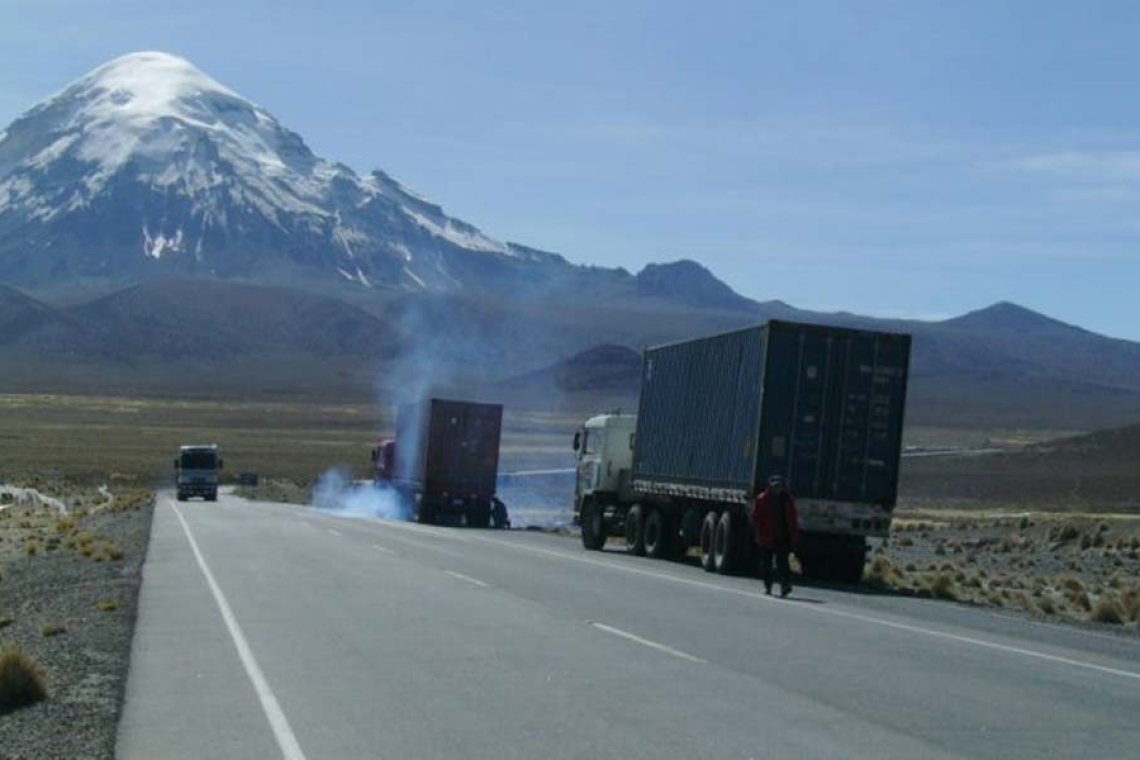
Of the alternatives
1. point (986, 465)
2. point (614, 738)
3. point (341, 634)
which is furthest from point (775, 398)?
point (986, 465)

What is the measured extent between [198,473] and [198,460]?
1.87 feet

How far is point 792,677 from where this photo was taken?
593 inches

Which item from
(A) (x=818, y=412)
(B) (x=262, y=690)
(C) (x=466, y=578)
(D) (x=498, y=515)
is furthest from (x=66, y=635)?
(D) (x=498, y=515)

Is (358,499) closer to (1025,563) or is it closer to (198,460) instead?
(198,460)

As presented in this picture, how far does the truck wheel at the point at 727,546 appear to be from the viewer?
100 feet

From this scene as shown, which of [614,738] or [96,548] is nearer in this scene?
Answer: [614,738]

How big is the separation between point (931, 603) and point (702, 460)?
7171 mm

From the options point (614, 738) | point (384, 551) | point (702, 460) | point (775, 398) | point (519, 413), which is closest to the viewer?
point (614, 738)

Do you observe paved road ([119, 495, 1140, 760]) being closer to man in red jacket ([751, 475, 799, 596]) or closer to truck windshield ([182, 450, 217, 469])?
man in red jacket ([751, 475, 799, 596])

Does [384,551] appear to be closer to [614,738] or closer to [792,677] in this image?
[792,677]

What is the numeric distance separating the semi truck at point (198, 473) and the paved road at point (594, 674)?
4436 cm

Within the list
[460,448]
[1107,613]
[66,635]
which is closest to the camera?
[66,635]

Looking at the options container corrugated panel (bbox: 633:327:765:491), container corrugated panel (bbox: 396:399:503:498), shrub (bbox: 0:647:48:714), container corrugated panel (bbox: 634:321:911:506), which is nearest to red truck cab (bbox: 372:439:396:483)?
container corrugated panel (bbox: 396:399:503:498)

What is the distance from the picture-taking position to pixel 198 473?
232ft
